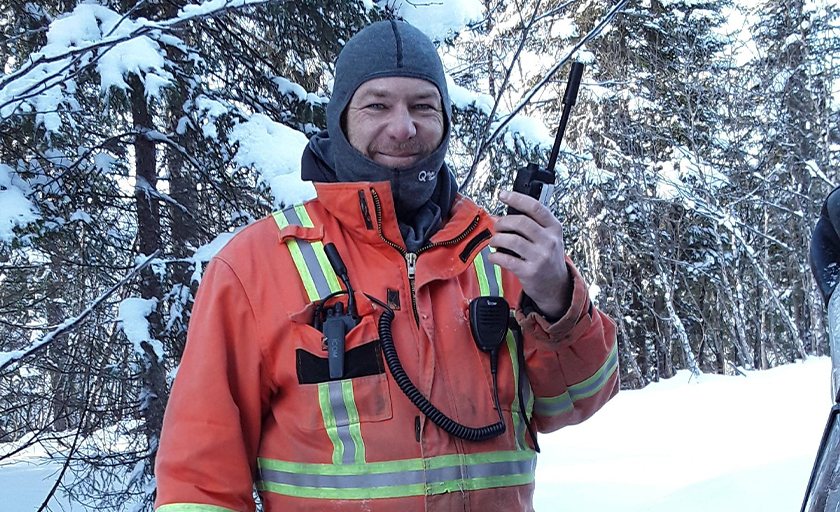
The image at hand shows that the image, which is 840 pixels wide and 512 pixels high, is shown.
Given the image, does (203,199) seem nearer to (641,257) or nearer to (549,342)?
(549,342)

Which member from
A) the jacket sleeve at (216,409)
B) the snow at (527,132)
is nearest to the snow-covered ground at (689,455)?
the snow at (527,132)

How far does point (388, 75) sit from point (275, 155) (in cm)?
197

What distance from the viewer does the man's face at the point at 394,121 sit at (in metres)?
1.78

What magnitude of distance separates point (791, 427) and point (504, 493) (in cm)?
712

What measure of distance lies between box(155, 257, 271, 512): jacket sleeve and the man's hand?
2.01ft

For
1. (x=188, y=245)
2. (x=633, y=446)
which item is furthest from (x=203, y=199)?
(x=633, y=446)

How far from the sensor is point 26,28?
5004 millimetres

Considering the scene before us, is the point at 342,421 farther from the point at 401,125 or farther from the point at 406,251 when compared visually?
the point at 401,125

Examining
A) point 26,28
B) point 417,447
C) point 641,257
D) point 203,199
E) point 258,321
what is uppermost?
point 641,257

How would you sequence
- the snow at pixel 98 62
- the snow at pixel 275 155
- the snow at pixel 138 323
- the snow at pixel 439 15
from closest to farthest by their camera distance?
the snow at pixel 98 62, the snow at pixel 275 155, the snow at pixel 138 323, the snow at pixel 439 15

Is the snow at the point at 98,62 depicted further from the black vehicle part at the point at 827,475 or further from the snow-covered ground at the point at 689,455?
the snow-covered ground at the point at 689,455

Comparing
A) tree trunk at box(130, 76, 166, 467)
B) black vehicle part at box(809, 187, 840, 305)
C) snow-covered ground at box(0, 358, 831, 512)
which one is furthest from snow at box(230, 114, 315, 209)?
snow-covered ground at box(0, 358, 831, 512)

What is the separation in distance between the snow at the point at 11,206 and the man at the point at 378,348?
2.56 m

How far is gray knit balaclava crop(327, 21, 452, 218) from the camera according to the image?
1.80 m
